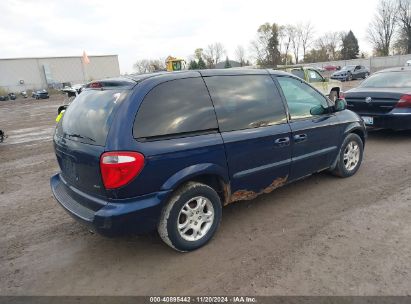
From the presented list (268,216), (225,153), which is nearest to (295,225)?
(268,216)

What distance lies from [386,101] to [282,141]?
4.32 m

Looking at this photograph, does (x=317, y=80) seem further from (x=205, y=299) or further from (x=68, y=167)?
(x=205, y=299)

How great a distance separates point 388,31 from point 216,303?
83.0m

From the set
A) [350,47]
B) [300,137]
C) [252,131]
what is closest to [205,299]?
Result: [252,131]

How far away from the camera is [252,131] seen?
12.3 feet

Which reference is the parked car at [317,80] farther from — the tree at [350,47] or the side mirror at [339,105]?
the tree at [350,47]

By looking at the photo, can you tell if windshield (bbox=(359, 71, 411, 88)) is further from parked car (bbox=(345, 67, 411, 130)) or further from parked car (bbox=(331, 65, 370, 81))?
parked car (bbox=(331, 65, 370, 81))

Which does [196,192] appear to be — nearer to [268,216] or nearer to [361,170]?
[268,216]

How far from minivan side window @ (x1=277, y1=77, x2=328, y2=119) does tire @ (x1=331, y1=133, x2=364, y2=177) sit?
0.77 metres

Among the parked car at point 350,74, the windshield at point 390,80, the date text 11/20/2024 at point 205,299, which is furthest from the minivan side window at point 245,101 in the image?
the parked car at point 350,74

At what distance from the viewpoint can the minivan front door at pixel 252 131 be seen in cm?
361

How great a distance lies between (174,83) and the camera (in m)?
3.37

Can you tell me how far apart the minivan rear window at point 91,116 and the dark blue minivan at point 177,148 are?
13mm

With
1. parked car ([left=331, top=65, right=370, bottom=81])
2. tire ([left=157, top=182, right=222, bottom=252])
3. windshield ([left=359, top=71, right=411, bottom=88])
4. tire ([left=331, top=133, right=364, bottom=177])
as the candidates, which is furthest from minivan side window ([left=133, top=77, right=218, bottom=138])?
parked car ([left=331, top=65, right=370, bottom=81])
